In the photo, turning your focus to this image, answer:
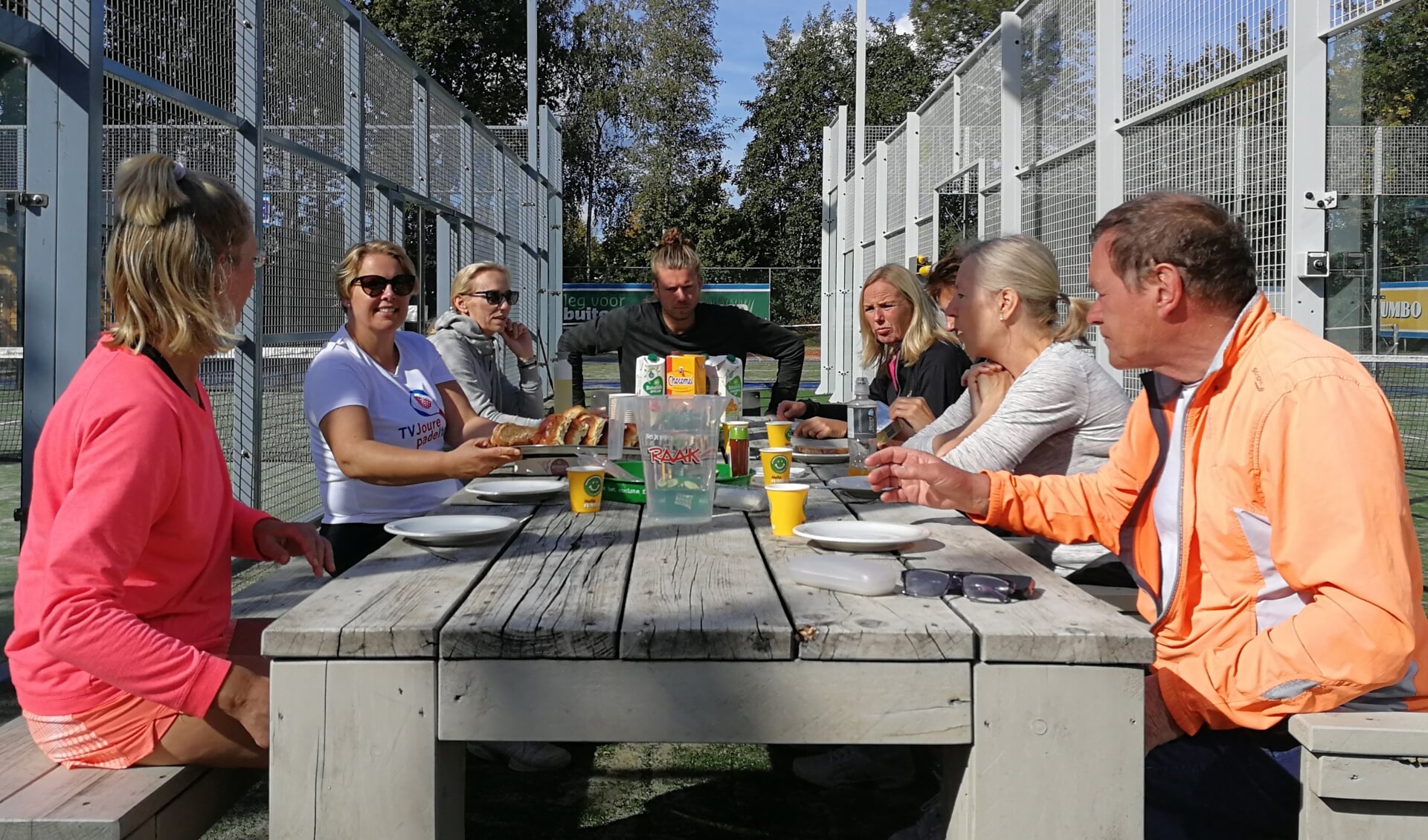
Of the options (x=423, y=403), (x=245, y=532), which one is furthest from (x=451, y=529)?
(x=423, y=403)

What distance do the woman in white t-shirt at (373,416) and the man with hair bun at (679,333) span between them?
2.16 m

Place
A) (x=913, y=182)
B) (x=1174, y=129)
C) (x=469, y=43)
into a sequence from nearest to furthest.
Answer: (x=1174, y=129), (x=913, y=182), (x=469, y=43)

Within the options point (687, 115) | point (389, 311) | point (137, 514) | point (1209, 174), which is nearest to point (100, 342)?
point (137, 514)

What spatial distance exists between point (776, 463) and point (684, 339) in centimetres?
359

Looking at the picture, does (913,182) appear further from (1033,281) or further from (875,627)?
(875,627)

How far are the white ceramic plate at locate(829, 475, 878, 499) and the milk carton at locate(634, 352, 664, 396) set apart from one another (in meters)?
0.99

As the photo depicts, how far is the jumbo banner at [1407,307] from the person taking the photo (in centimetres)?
1828

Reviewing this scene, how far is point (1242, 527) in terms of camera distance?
2.02 m

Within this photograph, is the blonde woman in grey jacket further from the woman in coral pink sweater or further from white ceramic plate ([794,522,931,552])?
the woman in coral pink sweater

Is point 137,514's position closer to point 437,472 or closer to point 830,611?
point 830,611

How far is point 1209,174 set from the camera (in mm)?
4816

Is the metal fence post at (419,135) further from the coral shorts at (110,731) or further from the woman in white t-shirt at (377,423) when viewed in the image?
the coral shorts at (110,731)

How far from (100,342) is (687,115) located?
131 feet

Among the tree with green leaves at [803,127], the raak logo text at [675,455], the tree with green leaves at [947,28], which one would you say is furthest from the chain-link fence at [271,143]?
the tree with green leaves at [947,28]
